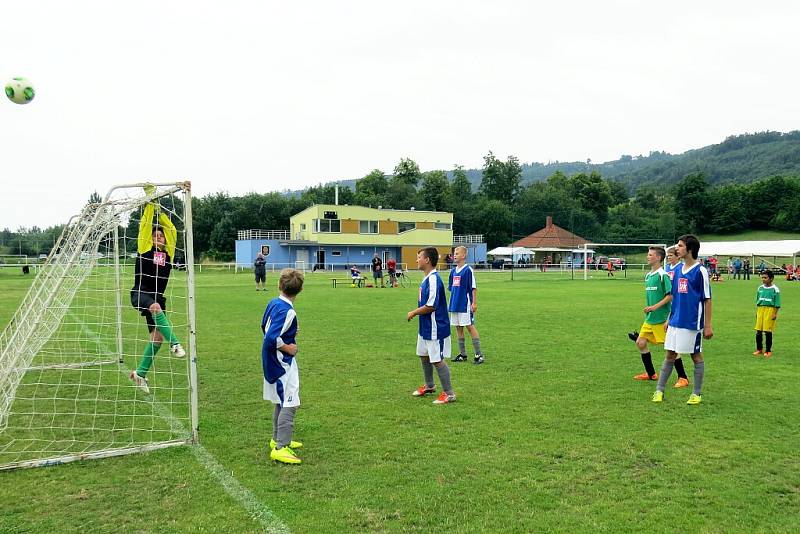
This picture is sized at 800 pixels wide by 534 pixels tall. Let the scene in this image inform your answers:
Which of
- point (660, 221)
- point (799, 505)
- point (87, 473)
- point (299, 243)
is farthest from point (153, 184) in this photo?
point (660, 221)

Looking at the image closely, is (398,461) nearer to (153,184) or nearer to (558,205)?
(153,184)

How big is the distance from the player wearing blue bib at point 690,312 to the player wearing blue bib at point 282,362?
4.57 m

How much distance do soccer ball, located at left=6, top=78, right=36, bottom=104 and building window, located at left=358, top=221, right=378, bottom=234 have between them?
5785 centimetres

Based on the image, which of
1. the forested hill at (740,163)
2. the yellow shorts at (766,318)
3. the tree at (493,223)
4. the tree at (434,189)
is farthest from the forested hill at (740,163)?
the yellow shorts at (766,318)

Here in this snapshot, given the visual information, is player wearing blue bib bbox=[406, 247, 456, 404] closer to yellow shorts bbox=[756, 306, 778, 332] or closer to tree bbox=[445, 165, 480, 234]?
yellow shorts bbox=[756, 306, 778, 332]

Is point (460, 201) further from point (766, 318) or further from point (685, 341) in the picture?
point (685, 341)

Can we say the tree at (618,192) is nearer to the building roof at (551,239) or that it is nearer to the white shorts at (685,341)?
the building roof at (551,239)

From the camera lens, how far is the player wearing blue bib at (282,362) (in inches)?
198

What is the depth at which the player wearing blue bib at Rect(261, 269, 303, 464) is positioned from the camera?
16.5ft

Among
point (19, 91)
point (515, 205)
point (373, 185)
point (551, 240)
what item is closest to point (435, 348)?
point (19, 91)

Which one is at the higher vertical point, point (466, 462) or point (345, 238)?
point (345, 238)

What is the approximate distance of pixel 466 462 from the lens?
509 centimetres

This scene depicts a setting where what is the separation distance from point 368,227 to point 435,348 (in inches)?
2352

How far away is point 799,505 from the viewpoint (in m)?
4.23
